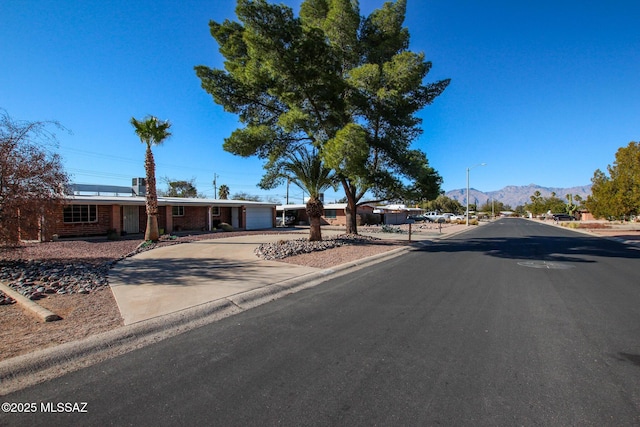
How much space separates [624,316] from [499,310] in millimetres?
1869

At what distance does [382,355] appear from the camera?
382cm

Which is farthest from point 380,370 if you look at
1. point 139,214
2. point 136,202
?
point 139,214

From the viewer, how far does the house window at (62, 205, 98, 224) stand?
64.1ft

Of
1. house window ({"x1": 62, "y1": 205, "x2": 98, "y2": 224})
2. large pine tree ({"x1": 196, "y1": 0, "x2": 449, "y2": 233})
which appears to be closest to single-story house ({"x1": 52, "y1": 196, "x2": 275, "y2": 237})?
house window ({"x1": 62, "y1": 205, "x2": 98, "y2": 224})

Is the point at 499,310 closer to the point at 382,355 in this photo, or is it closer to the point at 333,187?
the point at 382,355

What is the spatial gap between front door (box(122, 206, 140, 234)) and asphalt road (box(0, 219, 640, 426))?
20851 millimetres

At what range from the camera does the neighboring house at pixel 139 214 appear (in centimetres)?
1987

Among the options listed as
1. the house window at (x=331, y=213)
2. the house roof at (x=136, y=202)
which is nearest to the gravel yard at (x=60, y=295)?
the house roof at (x=136, y=202)

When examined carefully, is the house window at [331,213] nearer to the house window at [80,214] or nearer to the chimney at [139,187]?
the chimney at [139,187]

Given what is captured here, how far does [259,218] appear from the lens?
33250mm

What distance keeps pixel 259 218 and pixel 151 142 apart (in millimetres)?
16677

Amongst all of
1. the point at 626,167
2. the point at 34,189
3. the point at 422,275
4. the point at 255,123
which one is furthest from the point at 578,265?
the point at 626,167

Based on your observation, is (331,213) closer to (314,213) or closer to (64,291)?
(314,213)

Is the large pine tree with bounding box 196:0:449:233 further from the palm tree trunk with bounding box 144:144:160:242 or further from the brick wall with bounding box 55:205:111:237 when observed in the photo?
the brick wall with bounding box 55:205:111:237
